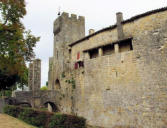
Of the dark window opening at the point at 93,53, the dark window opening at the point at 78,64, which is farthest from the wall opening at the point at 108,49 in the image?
the dark window opening at the point at 78,64

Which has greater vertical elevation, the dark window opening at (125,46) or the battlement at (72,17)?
the battlement at (72,17)

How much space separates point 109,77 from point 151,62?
358 centimetres

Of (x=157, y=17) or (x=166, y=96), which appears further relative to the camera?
(x=157, y=17)

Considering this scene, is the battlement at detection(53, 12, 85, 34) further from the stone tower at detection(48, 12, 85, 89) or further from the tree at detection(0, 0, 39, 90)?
the tree at detection(0, 0, 39, 90)

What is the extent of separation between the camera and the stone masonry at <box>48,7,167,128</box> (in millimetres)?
11062

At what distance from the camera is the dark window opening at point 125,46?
43.3 feet

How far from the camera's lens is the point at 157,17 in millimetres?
11531

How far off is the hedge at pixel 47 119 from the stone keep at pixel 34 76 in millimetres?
6877

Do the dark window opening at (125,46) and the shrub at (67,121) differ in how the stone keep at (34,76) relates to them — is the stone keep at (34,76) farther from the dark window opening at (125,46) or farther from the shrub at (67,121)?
the shrub at (67,121)

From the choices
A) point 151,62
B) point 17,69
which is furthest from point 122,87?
point 17,69

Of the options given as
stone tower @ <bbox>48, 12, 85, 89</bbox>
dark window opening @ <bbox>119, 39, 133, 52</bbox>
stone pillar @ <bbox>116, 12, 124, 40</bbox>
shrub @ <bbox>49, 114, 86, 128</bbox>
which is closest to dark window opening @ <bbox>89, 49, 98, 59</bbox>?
dark window opening @ <bbox>119, 39, 133, 52</bbox>

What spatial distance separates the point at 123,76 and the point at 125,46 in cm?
244

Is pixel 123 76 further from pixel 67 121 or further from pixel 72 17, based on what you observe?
pixel 72 17

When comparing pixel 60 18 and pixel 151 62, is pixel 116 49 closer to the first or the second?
pixel 151 62
